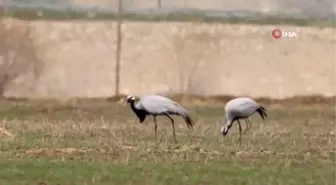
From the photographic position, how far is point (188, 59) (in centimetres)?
2548

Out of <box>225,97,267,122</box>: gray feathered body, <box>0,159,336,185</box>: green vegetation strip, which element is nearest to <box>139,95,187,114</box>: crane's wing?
<box>225,97,267,122</box>: gray feathered body

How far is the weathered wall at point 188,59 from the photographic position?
81.7 feet

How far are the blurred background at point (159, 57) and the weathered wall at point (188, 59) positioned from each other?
3 centimetres

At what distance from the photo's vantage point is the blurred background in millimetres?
24781

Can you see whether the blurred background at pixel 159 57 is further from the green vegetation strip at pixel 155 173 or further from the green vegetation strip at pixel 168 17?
the green vegetation strip at pixel 155 173

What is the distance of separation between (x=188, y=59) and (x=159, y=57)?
0.80 m

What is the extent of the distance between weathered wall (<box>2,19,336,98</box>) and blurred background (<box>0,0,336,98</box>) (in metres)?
0.03

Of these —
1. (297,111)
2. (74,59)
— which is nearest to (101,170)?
(297,111)

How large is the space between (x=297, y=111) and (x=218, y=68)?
437 centimetres

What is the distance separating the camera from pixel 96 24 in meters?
25.1

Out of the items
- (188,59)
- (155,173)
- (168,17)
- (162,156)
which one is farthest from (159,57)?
(155,173)

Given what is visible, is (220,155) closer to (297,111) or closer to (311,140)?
(311,140)
